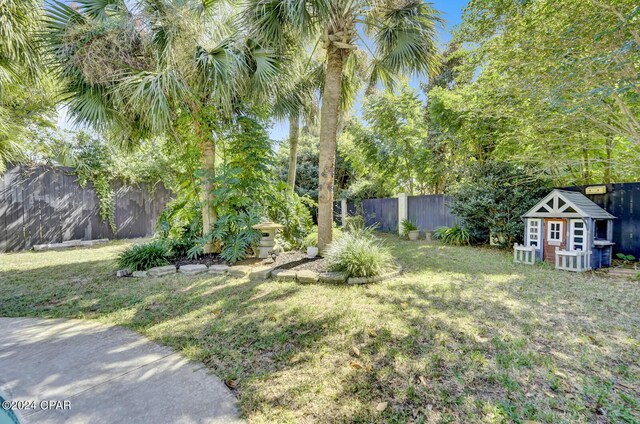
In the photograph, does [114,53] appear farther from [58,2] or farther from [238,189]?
[238,189]

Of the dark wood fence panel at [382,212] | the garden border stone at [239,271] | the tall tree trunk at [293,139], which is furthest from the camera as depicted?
the dark wood fence panel at [382,212]

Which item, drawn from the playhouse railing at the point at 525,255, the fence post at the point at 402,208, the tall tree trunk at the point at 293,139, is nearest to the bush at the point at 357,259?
the playhouse railing at the point at 525,255

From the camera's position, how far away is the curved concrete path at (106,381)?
163 centimetres

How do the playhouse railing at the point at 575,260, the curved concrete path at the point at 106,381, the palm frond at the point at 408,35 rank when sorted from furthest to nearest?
1. the palm frond at the point at 408,35
2. the playhouse railing at the point at 575,260
3. the curved concrete path at the point at 106,381

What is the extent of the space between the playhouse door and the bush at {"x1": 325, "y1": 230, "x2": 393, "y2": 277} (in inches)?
119

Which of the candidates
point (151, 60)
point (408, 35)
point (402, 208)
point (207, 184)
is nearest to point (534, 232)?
point (408, 35)

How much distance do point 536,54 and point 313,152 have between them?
9.63m

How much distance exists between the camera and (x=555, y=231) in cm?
511

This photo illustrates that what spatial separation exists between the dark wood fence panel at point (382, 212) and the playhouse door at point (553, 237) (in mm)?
5339

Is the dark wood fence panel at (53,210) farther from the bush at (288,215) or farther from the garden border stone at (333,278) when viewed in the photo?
the garden border stone at (333,278)

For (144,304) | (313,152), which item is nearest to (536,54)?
(144,304)

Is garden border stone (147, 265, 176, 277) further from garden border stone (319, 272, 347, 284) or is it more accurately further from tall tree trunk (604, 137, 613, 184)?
tall tree trunk (604, 137, 613, 184)

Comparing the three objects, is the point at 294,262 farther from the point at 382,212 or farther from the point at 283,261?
the point at 382,212

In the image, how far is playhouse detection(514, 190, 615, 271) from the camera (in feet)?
15.5
